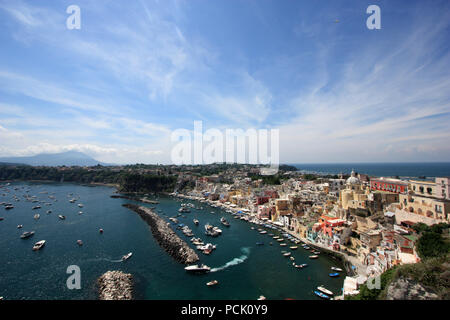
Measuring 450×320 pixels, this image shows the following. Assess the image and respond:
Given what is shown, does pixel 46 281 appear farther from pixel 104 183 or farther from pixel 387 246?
pixel 104 183

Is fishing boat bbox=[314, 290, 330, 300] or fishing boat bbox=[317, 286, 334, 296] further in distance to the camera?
fishing boat bbox=[317, 286, 334, 296]

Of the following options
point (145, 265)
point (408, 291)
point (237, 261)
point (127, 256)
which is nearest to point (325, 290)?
point (237, 261)

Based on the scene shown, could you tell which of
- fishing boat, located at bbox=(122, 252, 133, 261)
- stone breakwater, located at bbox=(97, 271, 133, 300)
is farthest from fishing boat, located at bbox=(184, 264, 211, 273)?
fishing boat, located at bbox=(122, 252, 133, 261)

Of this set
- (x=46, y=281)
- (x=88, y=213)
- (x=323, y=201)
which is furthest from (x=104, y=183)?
(x=323, y=201)

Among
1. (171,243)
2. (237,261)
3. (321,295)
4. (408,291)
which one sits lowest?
(237,261)

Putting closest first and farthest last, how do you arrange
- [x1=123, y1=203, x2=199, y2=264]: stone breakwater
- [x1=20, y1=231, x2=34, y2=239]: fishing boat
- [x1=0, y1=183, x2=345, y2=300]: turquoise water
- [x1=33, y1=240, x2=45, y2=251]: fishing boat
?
[x1=0, y1=183, x2=345, y2=300]: turquoise water, [x1=123, y1=203, x2=199, y2=264]: stone breakwater, [x1=33, y1=240, x2=45, y2=251]: fishing boat, [x1=20, y1=231, x2=34, y2=239]: fishing boat

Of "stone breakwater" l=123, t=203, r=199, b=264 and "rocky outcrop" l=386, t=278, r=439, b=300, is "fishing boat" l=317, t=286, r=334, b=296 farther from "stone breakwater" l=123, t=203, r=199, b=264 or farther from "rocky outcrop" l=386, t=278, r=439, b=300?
"stone breakwater" l=123, t=203, r=199, b=264

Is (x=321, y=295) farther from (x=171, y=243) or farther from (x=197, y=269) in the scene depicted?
(x=171, y=243)
